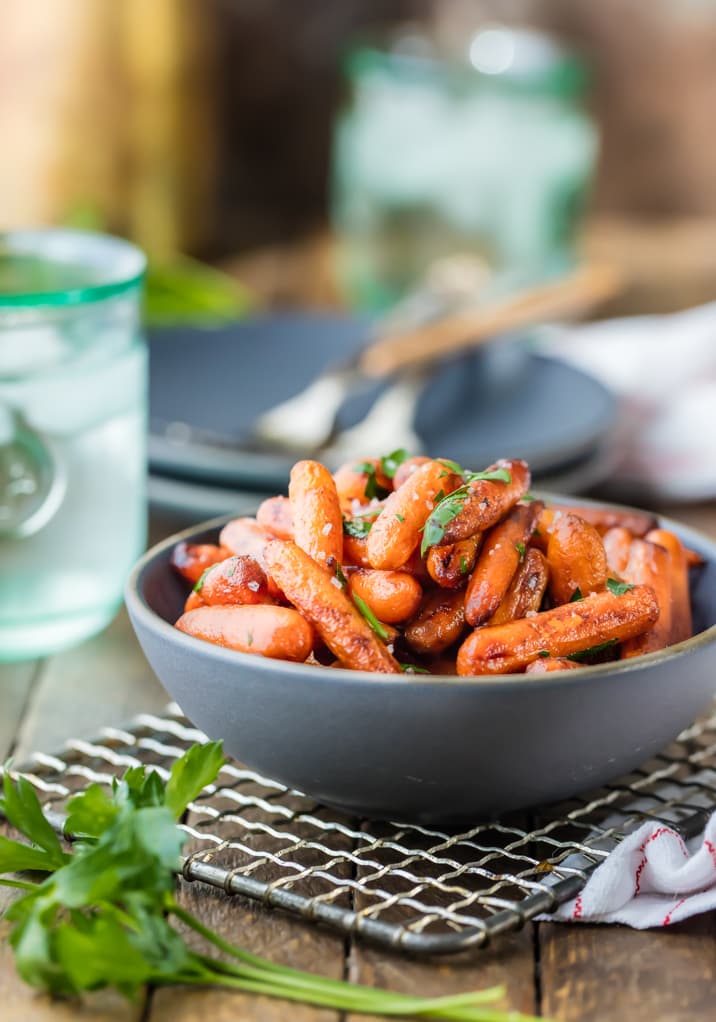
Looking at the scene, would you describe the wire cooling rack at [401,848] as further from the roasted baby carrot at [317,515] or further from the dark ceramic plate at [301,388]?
the dark ceramic plate at [301,388]

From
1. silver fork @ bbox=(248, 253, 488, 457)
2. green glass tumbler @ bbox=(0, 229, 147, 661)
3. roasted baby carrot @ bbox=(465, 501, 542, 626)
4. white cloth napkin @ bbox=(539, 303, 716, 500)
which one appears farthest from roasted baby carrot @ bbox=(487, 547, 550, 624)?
white cloth napkin @ bbox=(539, 303, 716, 500)

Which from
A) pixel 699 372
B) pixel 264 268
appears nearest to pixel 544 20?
pixel 264 268

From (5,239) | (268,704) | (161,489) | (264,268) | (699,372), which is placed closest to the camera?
(268,704)

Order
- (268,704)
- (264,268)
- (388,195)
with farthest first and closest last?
(264,268)
(388,195)
(268,704)

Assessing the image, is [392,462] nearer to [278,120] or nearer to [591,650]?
[591,650]

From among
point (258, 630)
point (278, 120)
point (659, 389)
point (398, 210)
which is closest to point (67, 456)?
point (258, 630)

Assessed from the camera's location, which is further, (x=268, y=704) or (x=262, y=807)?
(x=262, y=807)

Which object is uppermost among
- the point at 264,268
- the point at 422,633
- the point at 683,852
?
the point at 422,633

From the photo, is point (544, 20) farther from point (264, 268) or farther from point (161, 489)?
point (161, 489)
